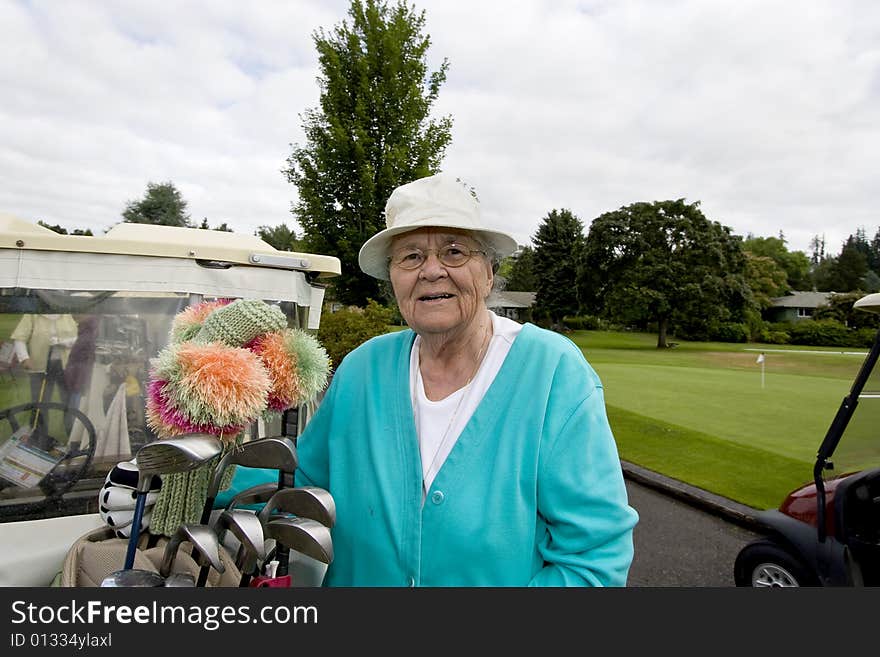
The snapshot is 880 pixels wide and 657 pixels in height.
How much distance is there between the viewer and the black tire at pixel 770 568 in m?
3.02

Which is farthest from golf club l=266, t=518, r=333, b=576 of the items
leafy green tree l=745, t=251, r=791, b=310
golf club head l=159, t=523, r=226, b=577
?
leafy green tree l=745, t=251, r=791, b=310

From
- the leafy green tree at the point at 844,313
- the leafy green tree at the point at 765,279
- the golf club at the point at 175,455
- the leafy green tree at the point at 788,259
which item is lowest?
the golf club at the point at 175,455

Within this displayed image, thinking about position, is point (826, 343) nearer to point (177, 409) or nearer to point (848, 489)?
point (848, 489)

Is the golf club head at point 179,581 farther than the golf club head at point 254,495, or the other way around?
the golf club head at point 254,495

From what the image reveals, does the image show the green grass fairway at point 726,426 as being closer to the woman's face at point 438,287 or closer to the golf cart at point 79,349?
the woman's face at point 438,287

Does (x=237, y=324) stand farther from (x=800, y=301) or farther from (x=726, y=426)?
(x=800, y=301)

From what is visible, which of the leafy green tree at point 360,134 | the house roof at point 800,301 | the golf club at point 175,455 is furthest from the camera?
the house roof at point 800,301

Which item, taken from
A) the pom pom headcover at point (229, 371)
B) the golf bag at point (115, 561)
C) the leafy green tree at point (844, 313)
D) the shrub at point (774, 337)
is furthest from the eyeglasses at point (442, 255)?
the shrub at point (774, 337)

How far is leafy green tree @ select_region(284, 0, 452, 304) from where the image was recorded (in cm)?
1587

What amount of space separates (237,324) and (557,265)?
162 feet

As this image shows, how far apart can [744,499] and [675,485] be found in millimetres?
717

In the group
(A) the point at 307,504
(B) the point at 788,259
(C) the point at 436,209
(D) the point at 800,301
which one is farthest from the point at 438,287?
(B) the point at 788,259

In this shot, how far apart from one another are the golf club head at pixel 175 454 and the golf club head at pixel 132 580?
0.20 metres
